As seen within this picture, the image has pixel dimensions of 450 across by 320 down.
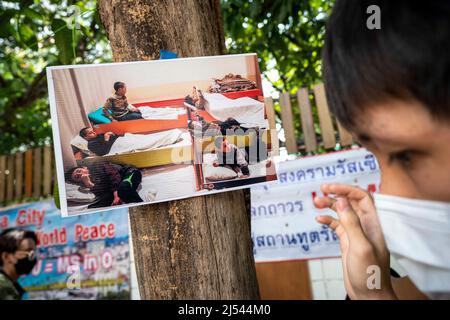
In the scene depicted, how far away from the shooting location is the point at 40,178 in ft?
10.3

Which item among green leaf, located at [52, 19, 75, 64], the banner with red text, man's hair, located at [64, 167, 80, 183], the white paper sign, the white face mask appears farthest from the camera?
the banner with red text

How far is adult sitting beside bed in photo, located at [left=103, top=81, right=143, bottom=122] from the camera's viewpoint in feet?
2.34

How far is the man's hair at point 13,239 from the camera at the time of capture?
3.33 m

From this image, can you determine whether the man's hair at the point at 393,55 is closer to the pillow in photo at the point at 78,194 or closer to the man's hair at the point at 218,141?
the man's hair at the point at 218,141

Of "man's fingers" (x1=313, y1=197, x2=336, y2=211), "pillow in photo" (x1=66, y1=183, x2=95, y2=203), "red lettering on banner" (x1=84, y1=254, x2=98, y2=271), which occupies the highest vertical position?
"pillow in photo" (x1=66, y1=183, x2=95, y2=203)

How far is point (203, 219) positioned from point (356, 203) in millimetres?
314

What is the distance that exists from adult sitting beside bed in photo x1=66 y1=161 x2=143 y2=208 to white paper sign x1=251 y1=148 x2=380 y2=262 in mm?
2155

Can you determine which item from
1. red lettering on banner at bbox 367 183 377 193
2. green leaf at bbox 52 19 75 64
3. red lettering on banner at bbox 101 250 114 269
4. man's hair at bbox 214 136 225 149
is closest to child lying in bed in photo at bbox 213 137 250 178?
man's hair at bbox 214 136 225 149

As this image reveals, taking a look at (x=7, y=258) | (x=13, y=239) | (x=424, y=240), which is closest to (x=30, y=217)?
(x=13, y=239)

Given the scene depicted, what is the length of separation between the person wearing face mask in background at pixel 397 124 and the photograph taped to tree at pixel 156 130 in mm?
274

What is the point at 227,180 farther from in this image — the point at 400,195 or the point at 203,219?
the point at 400,195

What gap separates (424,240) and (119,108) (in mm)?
563

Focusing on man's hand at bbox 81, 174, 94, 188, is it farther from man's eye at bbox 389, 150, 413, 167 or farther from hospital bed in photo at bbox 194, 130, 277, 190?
man's eye at bbox 389, 150, 413, 167
